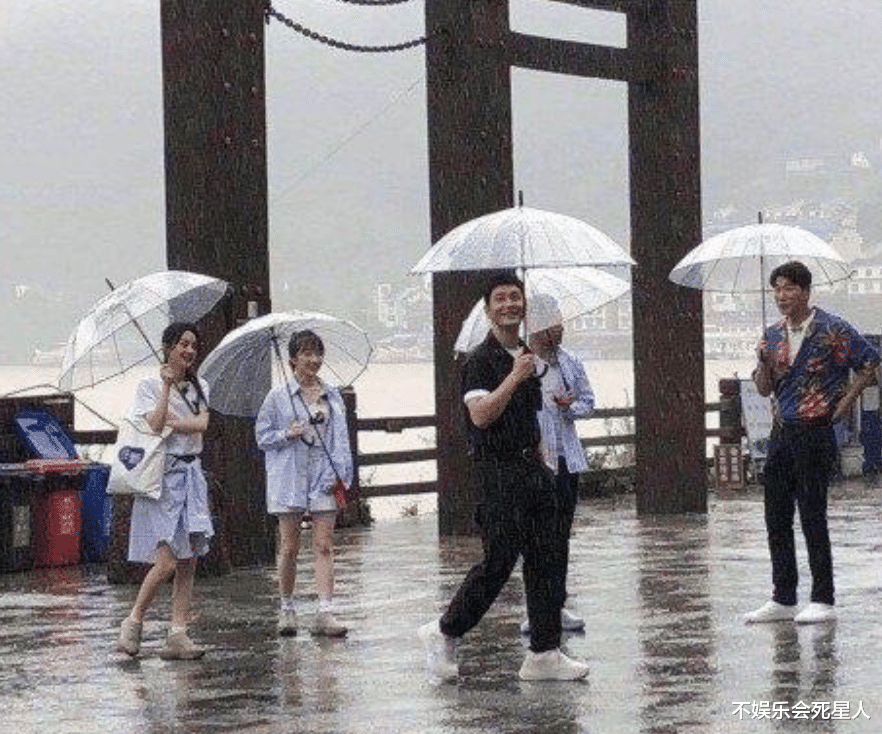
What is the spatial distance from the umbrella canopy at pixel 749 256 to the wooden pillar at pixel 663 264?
457cm

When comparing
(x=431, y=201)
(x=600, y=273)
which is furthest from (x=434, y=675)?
(x=431, y=201)

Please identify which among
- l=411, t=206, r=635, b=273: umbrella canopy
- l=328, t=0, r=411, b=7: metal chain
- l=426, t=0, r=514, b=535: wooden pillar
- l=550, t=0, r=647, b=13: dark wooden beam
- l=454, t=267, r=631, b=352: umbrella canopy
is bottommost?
l=454, t=267, r=631, b=352: umbrella canopy

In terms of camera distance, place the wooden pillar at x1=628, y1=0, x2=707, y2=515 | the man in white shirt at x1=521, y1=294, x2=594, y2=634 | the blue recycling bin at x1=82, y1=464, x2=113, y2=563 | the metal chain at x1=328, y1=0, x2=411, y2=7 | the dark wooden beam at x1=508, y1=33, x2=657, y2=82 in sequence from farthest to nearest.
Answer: the wooden pillar at x1=628, y1=0, x2=707, y2=515, the dark wooden beam at x1=508, y1=33, x2=657, y2=82, the metal chain at x1=328, y1=0, x2=411, y2=7, the blue recycling bin at x1=82, y1=464, x2=113, y2=563, the man in white shirt at x1=521, y1=294, x2=594, y2=634

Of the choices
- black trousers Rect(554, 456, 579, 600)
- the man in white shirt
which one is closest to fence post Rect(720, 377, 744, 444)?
the man in white shirt

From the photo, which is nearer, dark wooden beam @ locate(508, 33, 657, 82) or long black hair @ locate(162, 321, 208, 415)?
long black hair @ locate(162, 321, 208, 415)

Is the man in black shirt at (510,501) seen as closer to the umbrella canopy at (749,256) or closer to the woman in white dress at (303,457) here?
the woman in white dress at (303,457)

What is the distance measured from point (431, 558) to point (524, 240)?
6.26m

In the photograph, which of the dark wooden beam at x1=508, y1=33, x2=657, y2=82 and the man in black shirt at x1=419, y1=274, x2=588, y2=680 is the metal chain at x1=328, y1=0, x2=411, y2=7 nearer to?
the dark wooden beam at x1=508, y1=33, x2=657, y2=82

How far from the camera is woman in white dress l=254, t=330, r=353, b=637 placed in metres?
13.2

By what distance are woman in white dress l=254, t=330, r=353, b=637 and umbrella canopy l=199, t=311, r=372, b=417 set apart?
0.26 m

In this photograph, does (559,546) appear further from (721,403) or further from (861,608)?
(721,403)

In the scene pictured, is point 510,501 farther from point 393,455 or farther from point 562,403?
point 393,455

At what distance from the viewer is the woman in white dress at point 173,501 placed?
1237 cm

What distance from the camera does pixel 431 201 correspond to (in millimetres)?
19875
